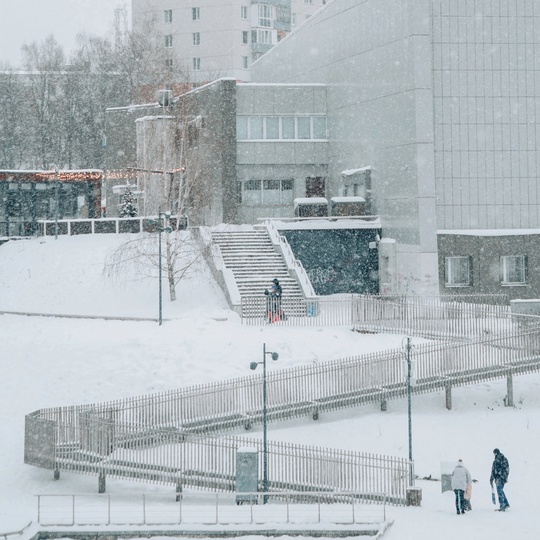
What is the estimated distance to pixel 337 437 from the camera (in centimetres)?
2994

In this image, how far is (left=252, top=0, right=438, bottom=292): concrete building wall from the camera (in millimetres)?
46656

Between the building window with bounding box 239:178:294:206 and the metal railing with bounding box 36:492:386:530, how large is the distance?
32034 mm

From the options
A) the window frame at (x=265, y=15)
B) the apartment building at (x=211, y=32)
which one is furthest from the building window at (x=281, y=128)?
the window frame at (x=265, y=15)

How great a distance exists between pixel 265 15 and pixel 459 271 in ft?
245

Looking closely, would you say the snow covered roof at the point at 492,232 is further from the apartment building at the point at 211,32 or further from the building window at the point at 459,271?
the apartment building at the point at 211,32

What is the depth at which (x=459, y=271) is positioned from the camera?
47406 mm

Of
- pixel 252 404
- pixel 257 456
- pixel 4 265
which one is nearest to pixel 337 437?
pixel 252 404

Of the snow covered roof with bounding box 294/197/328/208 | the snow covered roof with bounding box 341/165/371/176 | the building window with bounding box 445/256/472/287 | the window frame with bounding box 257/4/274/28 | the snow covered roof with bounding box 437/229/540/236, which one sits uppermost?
the window frame with bounding box 257/4/274/28

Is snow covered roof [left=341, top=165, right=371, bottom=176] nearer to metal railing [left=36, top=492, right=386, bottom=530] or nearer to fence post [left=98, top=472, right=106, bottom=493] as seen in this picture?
fence post [left=98, top=472, right=106, bottom=493]

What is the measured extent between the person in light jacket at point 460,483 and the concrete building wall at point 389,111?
945 inches

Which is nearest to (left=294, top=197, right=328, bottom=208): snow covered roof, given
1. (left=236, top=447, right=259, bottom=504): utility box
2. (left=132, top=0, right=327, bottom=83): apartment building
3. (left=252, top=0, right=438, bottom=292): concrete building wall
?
(left=252, top=0, right=438, bottom=292): concrete building wall

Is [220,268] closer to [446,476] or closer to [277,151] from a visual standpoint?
[277,151]

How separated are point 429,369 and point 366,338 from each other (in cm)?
461

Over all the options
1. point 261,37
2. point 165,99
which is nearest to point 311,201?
point 165,99
